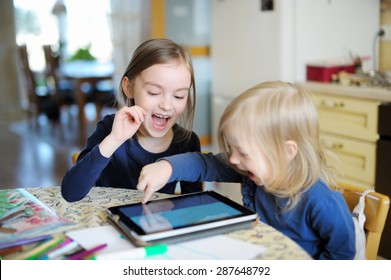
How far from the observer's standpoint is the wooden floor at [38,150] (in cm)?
434

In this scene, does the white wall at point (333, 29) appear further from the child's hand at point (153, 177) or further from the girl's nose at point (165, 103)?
the child's hand at point (153, 177)

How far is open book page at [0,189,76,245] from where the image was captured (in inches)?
41.4

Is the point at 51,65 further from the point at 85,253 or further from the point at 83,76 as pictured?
the point at 85,253

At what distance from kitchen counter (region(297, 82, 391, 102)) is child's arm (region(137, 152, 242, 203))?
1.36 metres

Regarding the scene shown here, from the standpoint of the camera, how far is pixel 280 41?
9.80 ft

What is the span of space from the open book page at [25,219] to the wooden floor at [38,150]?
9.35 feet

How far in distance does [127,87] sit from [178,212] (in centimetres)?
66

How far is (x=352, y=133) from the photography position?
109 inches

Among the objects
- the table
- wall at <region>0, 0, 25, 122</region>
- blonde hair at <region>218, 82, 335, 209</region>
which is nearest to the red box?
blonde hair at <region>218, 82, 335, 209</region>

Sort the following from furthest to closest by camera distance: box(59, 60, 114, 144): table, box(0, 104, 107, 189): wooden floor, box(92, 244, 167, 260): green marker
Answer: box(59, 60, 114, 144): table
box(0, 104, 107, 189): wooden floor
box(92, 244, 167, 260): green marker

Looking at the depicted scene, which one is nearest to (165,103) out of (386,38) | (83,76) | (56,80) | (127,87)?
(127,87)

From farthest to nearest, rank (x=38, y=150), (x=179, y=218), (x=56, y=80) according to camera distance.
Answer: (x=56, y=80), (x=38, y=150), (x=179, y=218)

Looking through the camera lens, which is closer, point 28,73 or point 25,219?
point 25,219

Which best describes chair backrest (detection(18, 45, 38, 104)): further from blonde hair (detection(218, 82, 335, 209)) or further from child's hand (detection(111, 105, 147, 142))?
blonde hair (detection(218, 82, 335, 209))
